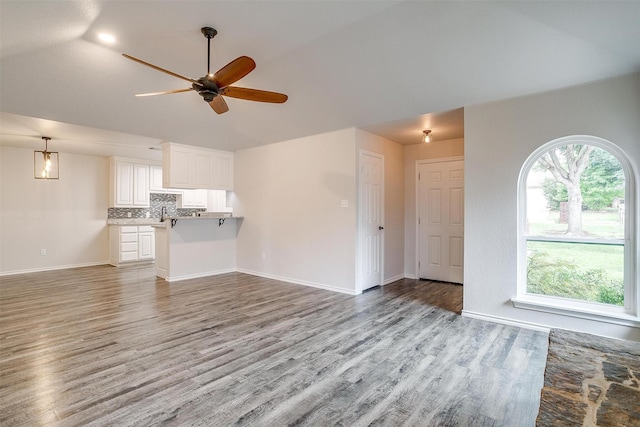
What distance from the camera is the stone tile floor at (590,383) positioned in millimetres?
1087

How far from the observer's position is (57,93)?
3.86 m

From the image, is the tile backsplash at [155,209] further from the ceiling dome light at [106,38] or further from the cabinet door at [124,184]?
the ceiling dome light at [106,38]

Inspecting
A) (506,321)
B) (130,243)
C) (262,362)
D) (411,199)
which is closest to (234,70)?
(262,362)

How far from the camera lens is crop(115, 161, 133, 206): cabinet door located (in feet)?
24.3

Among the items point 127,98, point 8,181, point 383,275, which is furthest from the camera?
point 8,181

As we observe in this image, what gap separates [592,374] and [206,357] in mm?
2550

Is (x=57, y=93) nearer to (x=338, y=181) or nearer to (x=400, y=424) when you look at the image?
(x=338, y=181)

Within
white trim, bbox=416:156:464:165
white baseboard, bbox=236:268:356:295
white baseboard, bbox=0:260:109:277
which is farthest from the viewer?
white baseboard, bbox=0:260:109:277

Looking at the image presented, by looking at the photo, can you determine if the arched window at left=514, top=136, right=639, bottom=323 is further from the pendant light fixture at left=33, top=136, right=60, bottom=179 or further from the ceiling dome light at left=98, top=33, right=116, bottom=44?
the pendant light fixture at left=33, top=136, right=60, bottom=179

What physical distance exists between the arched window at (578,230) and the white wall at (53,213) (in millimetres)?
8392

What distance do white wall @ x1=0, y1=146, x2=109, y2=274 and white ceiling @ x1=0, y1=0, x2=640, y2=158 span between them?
2259 millimetres

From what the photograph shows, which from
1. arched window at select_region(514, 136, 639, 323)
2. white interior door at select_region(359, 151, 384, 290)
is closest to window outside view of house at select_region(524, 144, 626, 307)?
arched window at select_region(514, 136, 639, 323)

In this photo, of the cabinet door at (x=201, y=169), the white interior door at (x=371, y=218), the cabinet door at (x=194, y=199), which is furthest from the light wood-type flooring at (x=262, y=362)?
Result: the cabinet door at (x=194, y=199)

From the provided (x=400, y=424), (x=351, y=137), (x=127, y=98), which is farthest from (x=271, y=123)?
(x=400, y=424)
